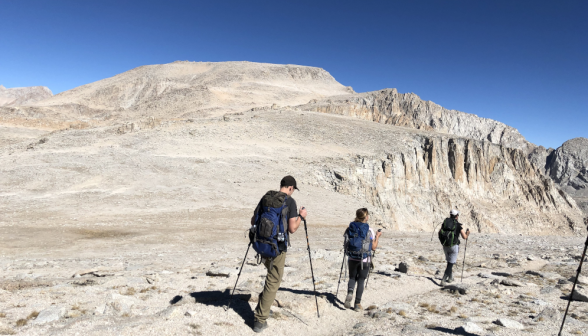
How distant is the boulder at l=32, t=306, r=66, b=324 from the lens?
5.22 meters

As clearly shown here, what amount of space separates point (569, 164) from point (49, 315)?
9165 inches

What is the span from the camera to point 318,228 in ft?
74.9

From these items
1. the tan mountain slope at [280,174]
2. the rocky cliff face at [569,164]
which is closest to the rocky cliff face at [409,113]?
the rocky cliff face at [569,164]

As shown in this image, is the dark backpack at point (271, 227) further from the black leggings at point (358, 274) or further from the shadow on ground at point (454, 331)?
the shadow on ground at point (454, 331)

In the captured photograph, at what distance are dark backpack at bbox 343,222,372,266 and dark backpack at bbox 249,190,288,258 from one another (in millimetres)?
1871

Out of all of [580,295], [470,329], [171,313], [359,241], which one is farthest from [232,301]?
[580,295]

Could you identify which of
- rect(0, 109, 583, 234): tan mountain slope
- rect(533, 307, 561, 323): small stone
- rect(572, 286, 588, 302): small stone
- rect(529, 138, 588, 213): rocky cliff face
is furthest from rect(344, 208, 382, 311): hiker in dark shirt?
rect(529, 138, 588, 213): rocky cliff face

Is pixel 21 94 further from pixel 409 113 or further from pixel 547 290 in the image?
pixel 547 290

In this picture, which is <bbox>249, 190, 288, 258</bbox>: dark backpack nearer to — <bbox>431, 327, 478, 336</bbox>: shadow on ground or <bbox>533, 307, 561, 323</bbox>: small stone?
<bbox>431, 327, 478, 336</bbox>: shadow on ground

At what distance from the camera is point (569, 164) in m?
181

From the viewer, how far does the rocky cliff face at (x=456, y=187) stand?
41.1 metres

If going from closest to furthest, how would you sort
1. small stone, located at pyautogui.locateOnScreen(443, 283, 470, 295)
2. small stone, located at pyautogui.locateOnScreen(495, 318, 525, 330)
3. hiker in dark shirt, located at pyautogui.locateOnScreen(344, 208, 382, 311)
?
small stone, located at pyautogui.locateOnScreen(495, 318, 525, 330)
hiker in dark shirt, located at pyautogui.locateOnScreen(344, 208, 382, 311)
small stone, located at pyautogui.locateOnScreen(443, 283, 470, 295)

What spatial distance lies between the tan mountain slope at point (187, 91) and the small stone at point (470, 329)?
81761 millimetres

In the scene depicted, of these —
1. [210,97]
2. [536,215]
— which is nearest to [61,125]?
[210,97]
